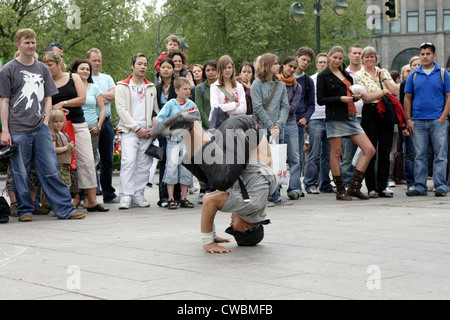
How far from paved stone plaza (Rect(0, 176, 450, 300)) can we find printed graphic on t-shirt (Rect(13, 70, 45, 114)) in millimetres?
1402

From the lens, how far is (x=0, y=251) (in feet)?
21.4

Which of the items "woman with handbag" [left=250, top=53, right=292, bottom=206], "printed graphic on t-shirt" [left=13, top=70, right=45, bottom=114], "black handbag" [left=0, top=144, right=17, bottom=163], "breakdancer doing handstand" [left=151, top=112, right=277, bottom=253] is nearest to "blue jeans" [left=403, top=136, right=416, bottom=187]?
"woman with handbag" [left=250, top=53, right=292, bottom=206]

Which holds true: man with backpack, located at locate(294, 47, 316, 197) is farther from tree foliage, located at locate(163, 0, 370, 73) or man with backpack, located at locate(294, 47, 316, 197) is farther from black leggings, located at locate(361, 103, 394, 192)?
tree foliage, located at locate(163, 0, 370, 73)

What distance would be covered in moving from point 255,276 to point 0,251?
2.48m

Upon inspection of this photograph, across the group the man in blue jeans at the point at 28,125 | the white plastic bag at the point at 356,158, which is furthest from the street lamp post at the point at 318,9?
the man in blue jeans at the point at 28,125

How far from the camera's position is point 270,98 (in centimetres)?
Result: 1058

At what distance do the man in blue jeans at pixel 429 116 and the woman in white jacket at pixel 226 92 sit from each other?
114 inches

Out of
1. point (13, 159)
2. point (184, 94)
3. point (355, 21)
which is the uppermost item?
point (355, 21)

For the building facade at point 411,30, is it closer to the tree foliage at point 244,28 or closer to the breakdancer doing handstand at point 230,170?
the tree foliage at point 244,28

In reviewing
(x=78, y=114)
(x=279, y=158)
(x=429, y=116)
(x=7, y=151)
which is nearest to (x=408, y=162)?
(x=429, y=116)

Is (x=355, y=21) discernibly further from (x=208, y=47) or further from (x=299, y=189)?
(x=299, y=189)

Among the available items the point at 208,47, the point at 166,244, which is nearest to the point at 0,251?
the point at 166,244

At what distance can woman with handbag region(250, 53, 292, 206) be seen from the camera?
34.3 ft

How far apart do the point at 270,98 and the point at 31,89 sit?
3312mm
